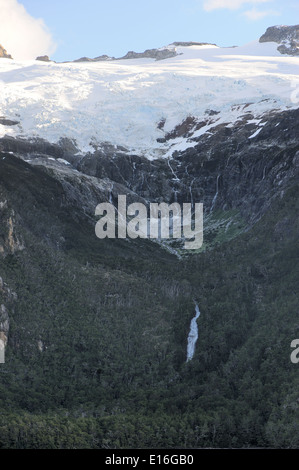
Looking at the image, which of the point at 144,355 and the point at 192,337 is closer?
the point at 144,355

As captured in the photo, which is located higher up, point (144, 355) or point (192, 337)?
point (192, 337)

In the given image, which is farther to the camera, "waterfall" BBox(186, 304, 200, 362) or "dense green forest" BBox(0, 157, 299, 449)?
"waterfall" BBox(186, 304, 200, 362)

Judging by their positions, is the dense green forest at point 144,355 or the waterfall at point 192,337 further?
the waterfall at point 192,337
